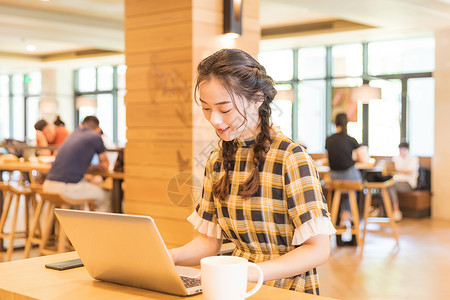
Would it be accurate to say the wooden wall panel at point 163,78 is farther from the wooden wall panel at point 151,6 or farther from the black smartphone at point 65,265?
the black smartphone at point 65,265

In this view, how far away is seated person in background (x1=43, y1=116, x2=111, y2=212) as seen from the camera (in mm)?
5594

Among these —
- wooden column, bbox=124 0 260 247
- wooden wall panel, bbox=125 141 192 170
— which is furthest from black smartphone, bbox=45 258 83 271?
wooden wall panel, bbox=125 141 192 170

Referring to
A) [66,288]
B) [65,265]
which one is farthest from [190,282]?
[65,265]

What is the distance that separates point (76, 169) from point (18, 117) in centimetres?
1299

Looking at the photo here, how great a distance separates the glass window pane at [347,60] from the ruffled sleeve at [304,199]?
10003 millimetres

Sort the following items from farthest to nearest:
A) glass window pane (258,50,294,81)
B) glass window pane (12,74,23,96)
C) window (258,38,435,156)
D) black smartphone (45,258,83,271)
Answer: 1. glass window pane (12,74,23,96)
2. glass window pane (258,50,294,81)
3. window (258,38,435,156)
4. black smartphone (45,258,83,271)

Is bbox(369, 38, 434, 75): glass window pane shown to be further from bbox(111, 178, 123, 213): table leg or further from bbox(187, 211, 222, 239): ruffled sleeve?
bbox(187, 211, 222, 239): ruffled sleeve

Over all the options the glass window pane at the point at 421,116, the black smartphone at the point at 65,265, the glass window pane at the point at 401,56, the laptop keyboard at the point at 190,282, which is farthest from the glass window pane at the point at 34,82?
the laptop keyboard at the point at 190,282

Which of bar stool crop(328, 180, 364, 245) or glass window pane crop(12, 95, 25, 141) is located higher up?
glass window pane crop(12, 95, 25, 141)

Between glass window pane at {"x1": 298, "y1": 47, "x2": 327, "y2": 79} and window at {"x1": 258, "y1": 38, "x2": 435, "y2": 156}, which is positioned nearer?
window at {"x1": 258, "y1": 38, "x2": 435, "y2": 156}

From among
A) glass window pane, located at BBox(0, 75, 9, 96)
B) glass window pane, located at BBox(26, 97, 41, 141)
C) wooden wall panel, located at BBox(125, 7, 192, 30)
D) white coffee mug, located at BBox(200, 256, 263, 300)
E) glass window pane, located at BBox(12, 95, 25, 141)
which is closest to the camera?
white coffee mug, located at BBox(200, 256, 263, 300)

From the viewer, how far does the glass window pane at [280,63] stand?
1237 cm

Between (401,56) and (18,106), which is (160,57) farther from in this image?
(18,106)

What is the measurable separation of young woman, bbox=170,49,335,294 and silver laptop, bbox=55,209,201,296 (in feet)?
0.76
